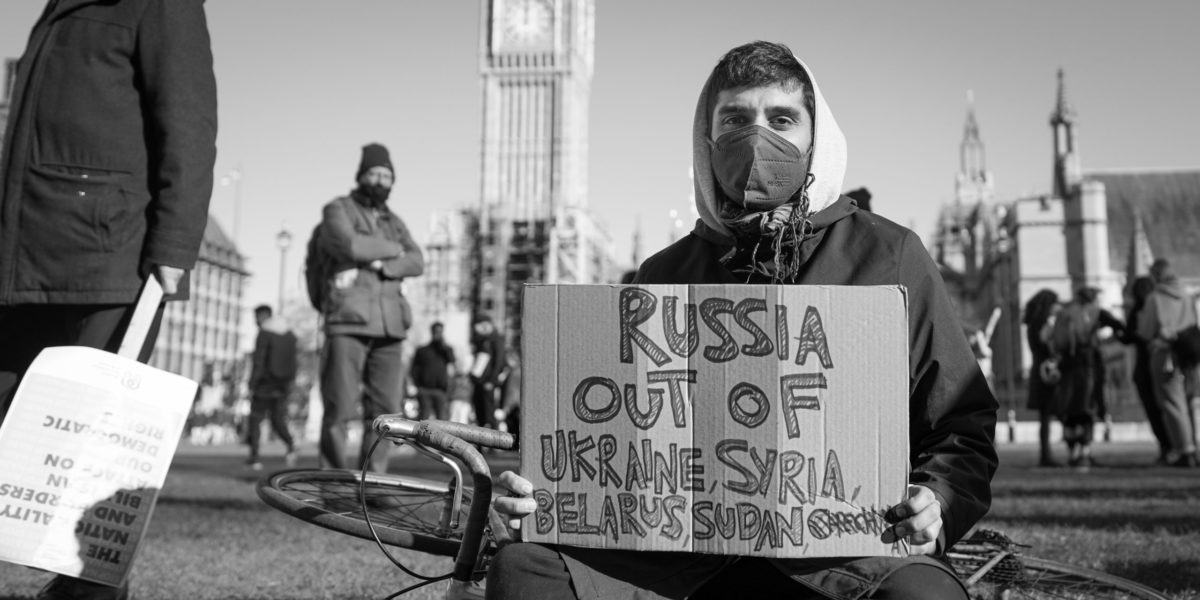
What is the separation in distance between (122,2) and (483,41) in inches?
3364

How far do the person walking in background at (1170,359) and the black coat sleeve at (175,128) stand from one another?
35.0 feet

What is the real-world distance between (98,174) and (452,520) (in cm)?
155

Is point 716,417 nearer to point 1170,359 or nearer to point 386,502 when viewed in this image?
point 386,502

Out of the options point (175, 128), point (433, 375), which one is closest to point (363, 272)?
point (175, 128)

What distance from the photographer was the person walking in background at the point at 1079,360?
1211cm

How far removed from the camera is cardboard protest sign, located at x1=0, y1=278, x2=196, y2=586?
9.75ft

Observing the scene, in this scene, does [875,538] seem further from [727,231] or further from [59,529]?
[59,529]

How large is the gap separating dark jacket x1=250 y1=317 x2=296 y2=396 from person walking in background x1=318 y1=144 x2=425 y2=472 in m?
7.42

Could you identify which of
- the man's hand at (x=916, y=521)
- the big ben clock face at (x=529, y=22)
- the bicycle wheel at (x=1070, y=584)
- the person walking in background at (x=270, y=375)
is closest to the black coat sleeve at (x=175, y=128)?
the man's hand at (x=916, y=521)

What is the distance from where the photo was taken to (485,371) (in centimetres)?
1672

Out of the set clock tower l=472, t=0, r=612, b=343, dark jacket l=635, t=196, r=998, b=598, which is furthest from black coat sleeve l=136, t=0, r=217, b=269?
clock tower l=472, t=0, r=612, b=343

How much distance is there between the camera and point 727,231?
2.48m

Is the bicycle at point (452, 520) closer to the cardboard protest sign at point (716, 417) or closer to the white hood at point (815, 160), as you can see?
the cardboard protest sign at point (716, 417)

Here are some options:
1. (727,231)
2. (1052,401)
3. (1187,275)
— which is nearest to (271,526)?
(727,231)
